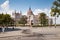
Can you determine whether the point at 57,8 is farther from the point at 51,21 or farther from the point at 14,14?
the point at 14,14

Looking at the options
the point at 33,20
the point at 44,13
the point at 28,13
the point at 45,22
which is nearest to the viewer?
the point at 45,22

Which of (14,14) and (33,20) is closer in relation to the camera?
(33,20)

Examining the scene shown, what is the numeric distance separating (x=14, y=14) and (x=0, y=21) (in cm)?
10936

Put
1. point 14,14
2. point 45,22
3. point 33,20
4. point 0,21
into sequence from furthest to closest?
1. point 14,14
2. point 33,20
3. point 45,22
4. point 0,21

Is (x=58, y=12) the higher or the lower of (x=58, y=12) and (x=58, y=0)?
Answer: the lower

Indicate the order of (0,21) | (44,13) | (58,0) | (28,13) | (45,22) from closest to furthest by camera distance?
(58,0) < (0,21) < (45,22) < (44,13) < (28,13)

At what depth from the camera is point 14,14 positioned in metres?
195

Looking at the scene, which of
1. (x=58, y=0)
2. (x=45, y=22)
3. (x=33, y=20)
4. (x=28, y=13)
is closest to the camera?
(x=58, y=0)

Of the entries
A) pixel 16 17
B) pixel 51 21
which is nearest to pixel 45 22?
pixel 51 21

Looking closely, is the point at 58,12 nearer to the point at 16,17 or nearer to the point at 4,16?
the point at 4,16

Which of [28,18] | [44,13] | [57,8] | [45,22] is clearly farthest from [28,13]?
[57,8]

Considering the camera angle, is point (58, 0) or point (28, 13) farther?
point (28, 13)

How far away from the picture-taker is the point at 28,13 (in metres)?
172

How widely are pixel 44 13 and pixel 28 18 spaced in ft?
126
